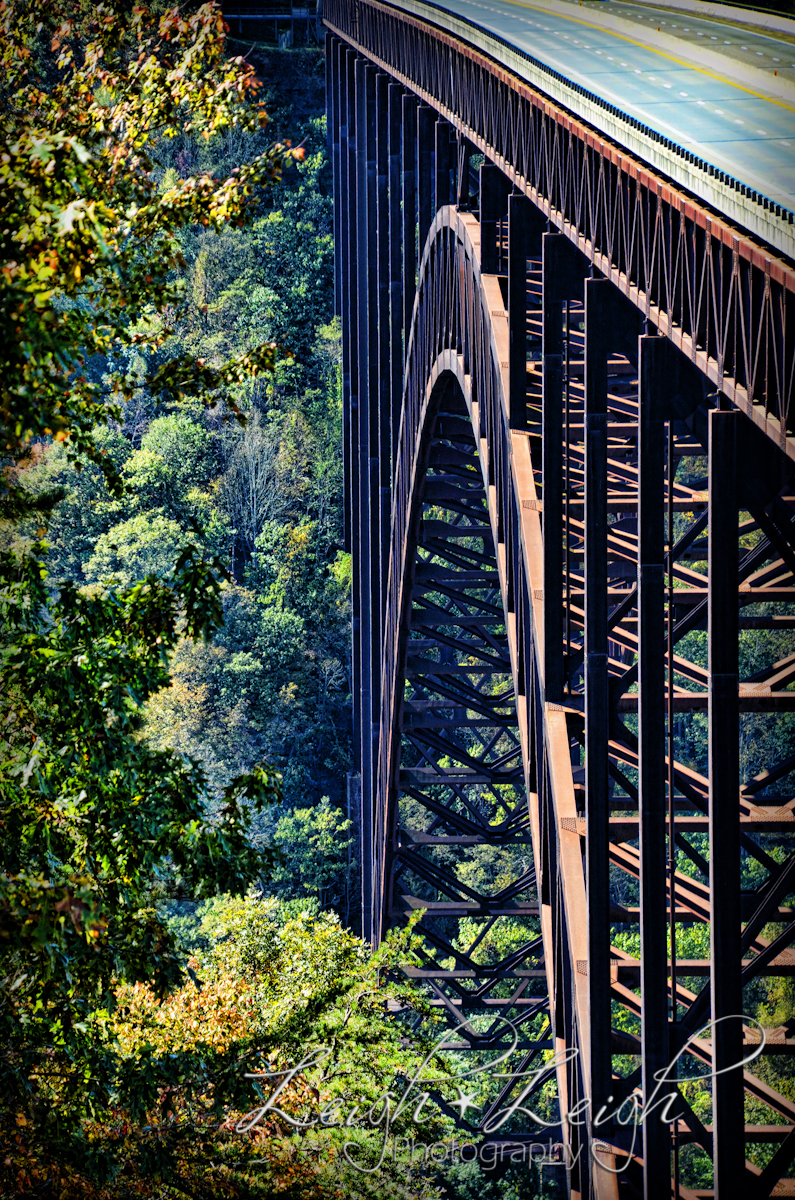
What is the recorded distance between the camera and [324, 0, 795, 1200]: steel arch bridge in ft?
23.9

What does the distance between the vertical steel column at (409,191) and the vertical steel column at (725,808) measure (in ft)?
53.5

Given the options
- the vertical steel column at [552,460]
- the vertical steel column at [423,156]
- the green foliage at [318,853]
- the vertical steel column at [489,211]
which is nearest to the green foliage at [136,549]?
the green foliage at [318,853]

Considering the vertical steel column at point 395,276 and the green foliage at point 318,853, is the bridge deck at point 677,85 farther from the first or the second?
the green foliage at point 318,853

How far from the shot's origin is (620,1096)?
1005 centimetres

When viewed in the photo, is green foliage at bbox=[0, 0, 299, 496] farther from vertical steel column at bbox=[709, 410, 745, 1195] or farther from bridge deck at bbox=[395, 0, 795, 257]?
vertical steel column at bbox=[709, 410, 745, 1195]

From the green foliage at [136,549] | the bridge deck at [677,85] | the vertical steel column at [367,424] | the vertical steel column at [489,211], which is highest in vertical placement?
the bridge deck at [677,85]

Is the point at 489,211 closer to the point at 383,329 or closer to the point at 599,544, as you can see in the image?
the point at 599,544

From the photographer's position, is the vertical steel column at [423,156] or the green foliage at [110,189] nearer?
the green foliage at [110,189]

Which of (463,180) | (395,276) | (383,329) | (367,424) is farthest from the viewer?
(367,424)

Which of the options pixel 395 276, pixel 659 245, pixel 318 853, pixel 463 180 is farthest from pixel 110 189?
pixel 318 853

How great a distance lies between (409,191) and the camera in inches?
886

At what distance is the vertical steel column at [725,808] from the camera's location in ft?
23.2

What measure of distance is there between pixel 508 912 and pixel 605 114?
54.3 feet

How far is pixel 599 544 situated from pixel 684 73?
16.8ft
